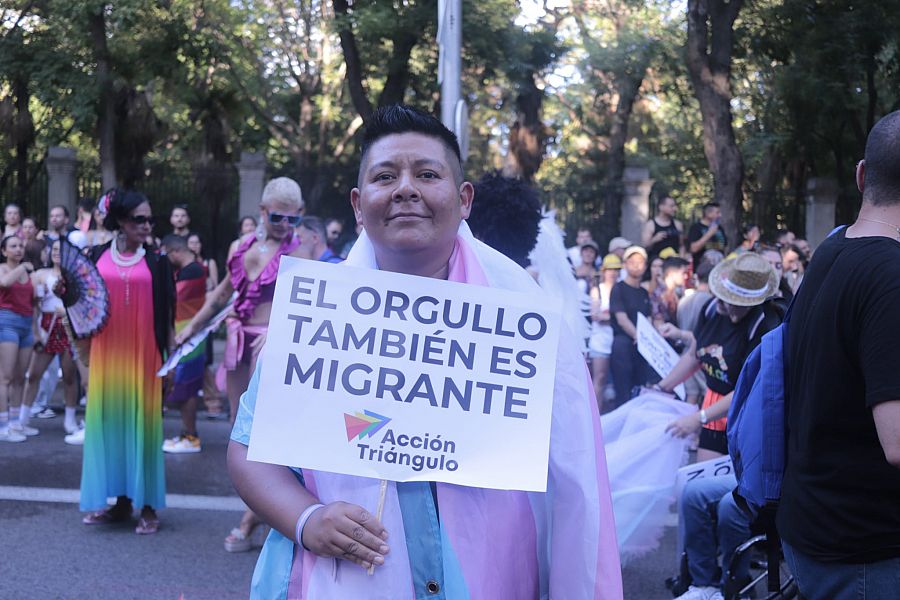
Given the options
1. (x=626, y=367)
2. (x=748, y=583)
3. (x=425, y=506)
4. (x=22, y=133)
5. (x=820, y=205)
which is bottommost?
(x=748, y=583)

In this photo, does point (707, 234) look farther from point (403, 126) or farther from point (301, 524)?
point (301, 524)

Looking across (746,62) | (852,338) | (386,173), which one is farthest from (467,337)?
(746,62)

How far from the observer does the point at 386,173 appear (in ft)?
7.62

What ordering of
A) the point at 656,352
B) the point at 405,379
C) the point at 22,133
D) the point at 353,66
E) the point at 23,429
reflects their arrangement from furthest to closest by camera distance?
the point at 22,133, the point at 353,66, the point at 23,429, the point at 656,352, the point at 405,379

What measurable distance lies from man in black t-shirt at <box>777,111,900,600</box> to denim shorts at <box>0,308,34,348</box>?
27.5 ft

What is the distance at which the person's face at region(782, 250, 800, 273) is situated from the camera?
1209 centimetres

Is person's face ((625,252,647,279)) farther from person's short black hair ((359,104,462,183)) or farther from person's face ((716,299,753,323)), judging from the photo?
person's short black hair ((359,104,462,183))

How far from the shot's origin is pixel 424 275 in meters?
2.42

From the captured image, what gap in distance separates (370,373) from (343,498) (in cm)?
27

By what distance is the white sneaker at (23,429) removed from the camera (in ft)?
31.2

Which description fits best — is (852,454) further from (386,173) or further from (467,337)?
(386,173)

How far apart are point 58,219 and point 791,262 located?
8.36 meters

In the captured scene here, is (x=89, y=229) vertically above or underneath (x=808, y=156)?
underneath

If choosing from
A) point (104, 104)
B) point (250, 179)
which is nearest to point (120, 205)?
point (104, 104)
